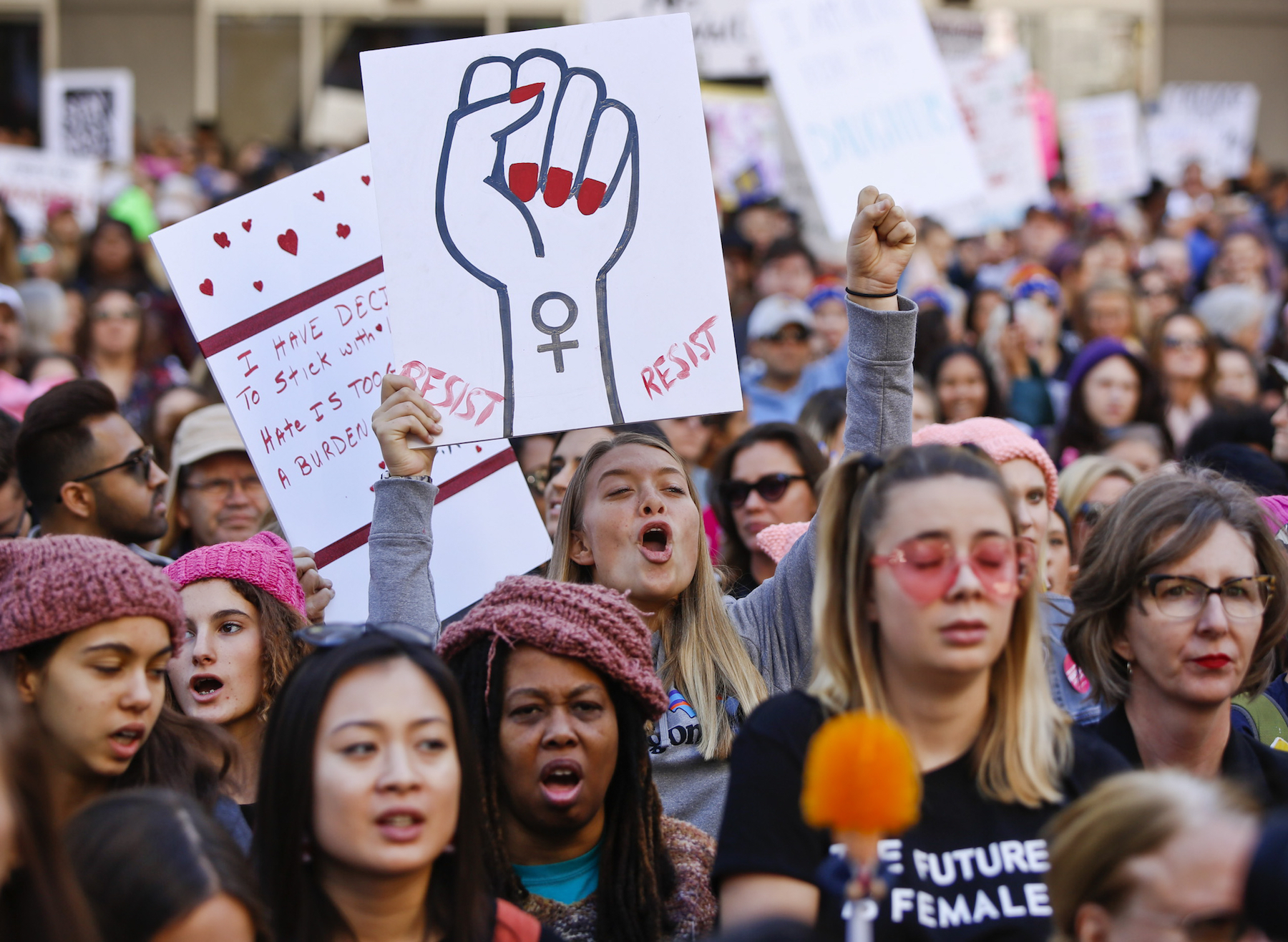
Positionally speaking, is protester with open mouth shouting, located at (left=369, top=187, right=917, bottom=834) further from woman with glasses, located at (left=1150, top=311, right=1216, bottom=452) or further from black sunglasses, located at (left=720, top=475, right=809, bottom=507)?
woman with glasses, located at (left=1150, top=311, right=1216, bottom=452)

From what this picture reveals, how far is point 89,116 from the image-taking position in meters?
12.8

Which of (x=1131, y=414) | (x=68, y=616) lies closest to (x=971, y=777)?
(x=68, y=616)

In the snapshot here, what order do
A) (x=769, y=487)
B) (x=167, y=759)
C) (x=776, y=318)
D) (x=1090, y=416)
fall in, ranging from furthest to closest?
(x=776, y=318) < (x=1090, y=416) < (x=769, y=487) < (x=167, y=759)

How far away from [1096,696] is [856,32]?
416 centimetres

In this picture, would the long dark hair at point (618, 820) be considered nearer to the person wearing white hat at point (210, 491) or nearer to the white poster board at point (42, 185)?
the person wearing white hat at point (210, 491)

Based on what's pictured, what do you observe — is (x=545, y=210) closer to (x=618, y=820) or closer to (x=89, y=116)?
(x=618, y=820)

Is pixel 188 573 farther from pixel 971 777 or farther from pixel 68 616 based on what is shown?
pixel 971 777

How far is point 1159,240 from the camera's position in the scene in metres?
10.1

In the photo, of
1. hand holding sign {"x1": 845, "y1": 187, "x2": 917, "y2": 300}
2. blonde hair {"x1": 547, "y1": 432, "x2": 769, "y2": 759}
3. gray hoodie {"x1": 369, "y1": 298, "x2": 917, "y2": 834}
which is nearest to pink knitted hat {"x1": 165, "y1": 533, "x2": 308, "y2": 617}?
gray hoodie {"x1": 369, "y1": 298, "x2": 917, "y2": 834}

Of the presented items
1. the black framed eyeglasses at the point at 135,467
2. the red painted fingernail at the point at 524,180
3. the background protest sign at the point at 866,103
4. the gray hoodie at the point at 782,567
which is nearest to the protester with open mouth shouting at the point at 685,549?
the gray hoodie at the point at 782,567

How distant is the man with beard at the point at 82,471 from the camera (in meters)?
4.26

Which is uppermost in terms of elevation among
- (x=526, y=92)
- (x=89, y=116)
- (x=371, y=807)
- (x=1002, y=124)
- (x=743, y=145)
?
(x=89, y=116)

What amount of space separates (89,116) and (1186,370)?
970cm

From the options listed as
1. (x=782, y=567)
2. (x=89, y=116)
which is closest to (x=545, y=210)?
(x=782, y=567)
